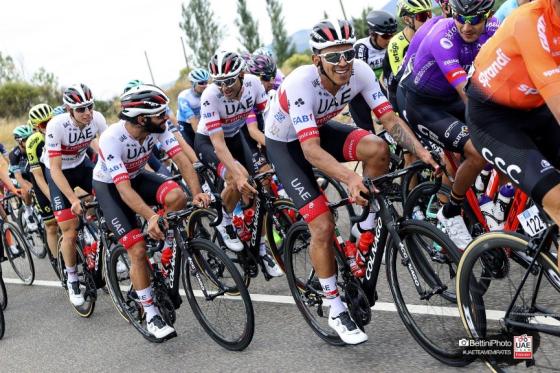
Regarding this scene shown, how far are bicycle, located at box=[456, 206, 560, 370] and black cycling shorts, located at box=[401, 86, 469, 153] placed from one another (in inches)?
57.3

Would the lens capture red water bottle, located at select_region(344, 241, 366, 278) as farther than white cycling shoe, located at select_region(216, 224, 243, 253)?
No

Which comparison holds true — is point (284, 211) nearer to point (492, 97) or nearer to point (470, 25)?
point (470, 25)

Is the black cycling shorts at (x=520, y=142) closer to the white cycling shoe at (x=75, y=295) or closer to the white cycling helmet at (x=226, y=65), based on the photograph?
the white cycling helmet at (x=226, y=65)

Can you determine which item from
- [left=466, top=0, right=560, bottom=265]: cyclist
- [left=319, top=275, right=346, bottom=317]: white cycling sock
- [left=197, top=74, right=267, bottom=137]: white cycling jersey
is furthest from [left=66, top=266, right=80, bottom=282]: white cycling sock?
[left=466, top=0, right=560, bottom=265]: cyclist

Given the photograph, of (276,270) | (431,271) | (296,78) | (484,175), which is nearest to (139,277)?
(276,270)

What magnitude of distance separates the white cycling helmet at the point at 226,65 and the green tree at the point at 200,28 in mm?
61588

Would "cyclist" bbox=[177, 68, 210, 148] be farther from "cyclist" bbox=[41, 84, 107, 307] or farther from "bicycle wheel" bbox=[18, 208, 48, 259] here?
"cyclist" bbox=[41, 84, 107, 307]

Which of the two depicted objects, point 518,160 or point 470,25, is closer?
point 518,160

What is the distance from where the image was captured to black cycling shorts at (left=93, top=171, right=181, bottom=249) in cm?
570

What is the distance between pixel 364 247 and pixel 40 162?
5420mm

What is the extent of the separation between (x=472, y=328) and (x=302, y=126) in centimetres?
174

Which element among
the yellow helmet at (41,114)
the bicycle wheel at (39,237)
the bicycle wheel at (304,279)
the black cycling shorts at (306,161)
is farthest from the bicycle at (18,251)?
the black cycling shorts at (306,161)

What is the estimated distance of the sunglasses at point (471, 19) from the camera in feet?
15.5

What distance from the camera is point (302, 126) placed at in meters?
4.45
